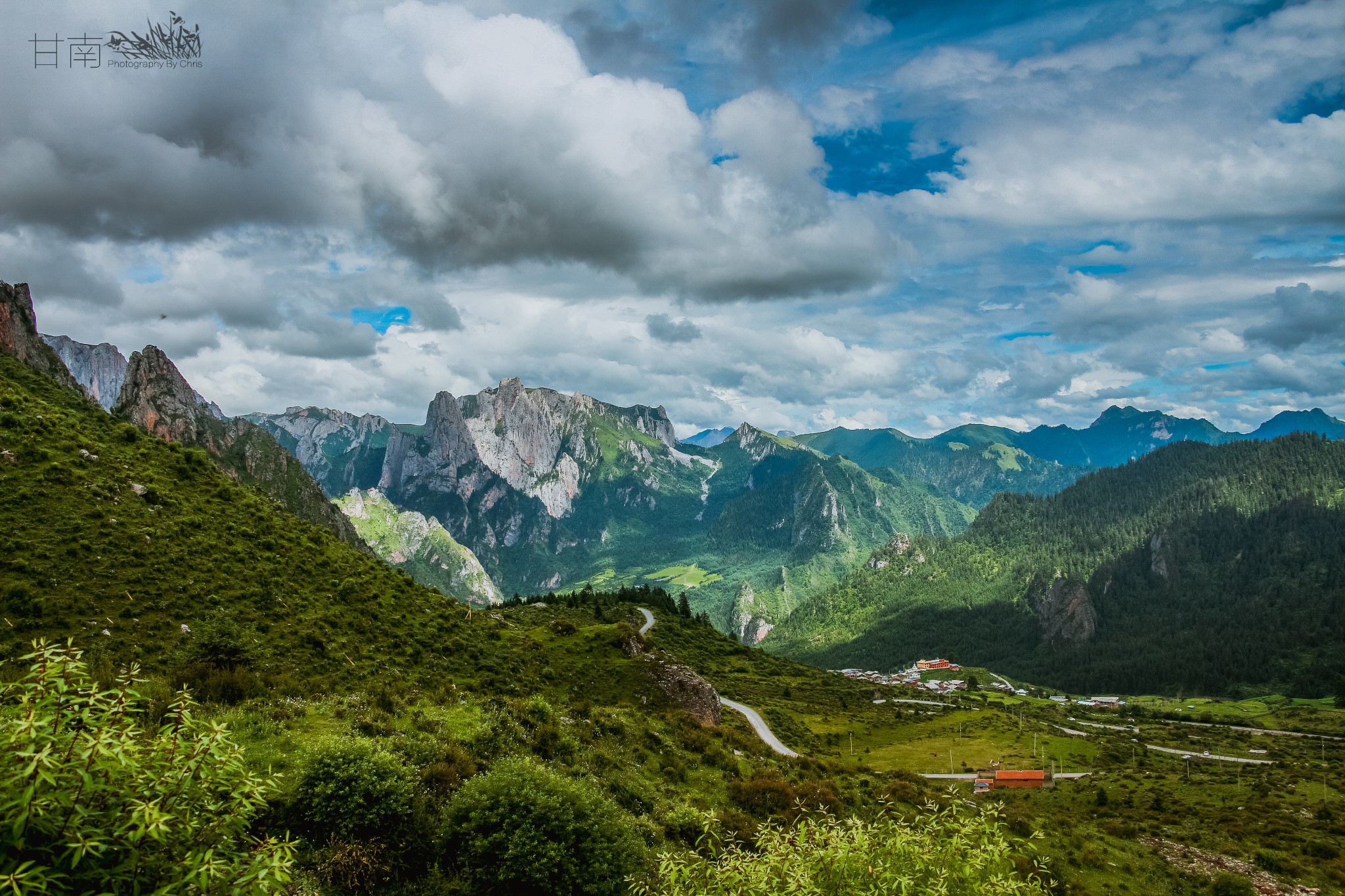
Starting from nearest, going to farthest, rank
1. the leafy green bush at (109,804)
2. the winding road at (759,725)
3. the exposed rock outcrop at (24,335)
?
the leafy green bush at (109,804), the winding road at (759,725), the exposed rock outcrop at (24,335)

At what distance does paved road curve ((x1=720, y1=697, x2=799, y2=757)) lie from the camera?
74.6 metres

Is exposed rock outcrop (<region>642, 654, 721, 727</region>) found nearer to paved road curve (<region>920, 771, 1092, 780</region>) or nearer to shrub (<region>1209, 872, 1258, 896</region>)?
shrub (<region>1209, 872, 1258, 896</region>)

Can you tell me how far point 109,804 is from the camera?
7.95 m

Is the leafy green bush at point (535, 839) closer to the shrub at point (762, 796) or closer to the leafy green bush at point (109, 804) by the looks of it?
the leafy green bush at point (109, 804)

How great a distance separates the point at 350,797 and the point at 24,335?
129616mm

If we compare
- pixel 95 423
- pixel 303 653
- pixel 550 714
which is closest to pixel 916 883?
pixel 550 714

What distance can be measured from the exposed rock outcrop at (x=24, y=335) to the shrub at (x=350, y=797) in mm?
106025

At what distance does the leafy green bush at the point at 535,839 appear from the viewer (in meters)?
17.0

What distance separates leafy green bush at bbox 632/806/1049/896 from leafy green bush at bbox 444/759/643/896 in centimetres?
298

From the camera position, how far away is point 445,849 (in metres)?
18.3

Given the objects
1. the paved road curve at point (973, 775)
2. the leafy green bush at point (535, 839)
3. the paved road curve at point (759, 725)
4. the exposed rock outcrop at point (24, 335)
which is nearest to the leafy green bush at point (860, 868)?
the leafy green bush at point (535, 839)

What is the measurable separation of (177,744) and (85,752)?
6.91 feet

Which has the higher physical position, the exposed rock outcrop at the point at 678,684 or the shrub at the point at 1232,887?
the exposed rock outcrop at the point at 678,684

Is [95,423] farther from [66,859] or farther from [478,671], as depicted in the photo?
[66,859]
